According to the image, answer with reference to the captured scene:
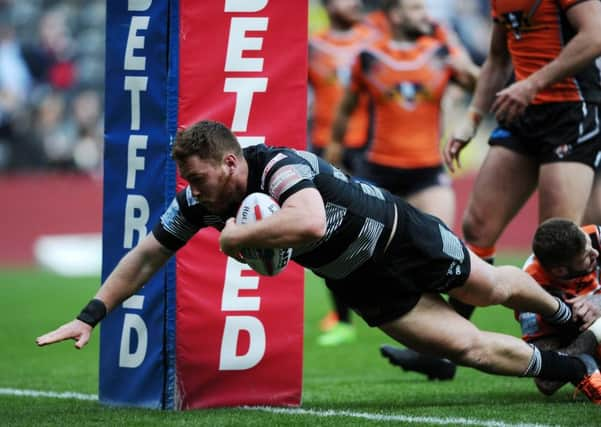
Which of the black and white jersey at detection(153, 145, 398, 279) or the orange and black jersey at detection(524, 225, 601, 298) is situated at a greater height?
the black and white jersey at detection(153, 145, 398, 279)

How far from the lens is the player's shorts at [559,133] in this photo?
250 inches

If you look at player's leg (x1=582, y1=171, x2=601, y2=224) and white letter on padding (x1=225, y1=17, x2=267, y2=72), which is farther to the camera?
player's leg (x1=582, y1=171, x2=601, y2=224)

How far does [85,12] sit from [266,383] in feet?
56.5

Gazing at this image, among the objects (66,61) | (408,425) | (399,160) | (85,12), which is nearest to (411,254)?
(408,425)

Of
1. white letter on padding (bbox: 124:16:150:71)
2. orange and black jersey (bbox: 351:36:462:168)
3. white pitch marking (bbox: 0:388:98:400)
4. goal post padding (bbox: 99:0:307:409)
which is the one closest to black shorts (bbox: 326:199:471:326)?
goal post padding (bbox: 99:0:307:409)

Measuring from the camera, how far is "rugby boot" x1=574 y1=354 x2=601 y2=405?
5668mm

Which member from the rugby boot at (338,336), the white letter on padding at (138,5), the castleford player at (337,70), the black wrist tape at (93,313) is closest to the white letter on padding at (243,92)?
the white letter on padding at (138,5)

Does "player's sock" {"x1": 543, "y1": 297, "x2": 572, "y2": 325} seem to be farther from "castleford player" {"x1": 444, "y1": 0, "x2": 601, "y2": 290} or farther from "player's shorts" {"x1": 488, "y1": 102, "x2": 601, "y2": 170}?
"player's shorts" {"x1": 488, "y1": 102, "x2": 601, "y2": 170}

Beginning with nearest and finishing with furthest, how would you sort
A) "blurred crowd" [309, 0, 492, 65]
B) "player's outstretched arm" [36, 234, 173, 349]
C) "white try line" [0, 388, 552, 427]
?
"white try line" [0, 388, 552, 427] → "player's outstretched arm" [36, 234, 173, 349] → "blurred crowd" [309, 0, 492, 65]

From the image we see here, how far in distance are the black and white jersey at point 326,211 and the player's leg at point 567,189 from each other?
1.21 metres

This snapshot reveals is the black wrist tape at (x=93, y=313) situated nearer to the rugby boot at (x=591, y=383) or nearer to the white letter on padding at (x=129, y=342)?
the white letter on padding at (x=129, y=342)

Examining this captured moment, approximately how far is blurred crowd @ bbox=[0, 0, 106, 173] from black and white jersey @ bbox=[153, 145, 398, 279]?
13.5 m

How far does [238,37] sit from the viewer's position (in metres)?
5.78

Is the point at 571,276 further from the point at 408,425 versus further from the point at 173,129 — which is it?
the point at 173,129
